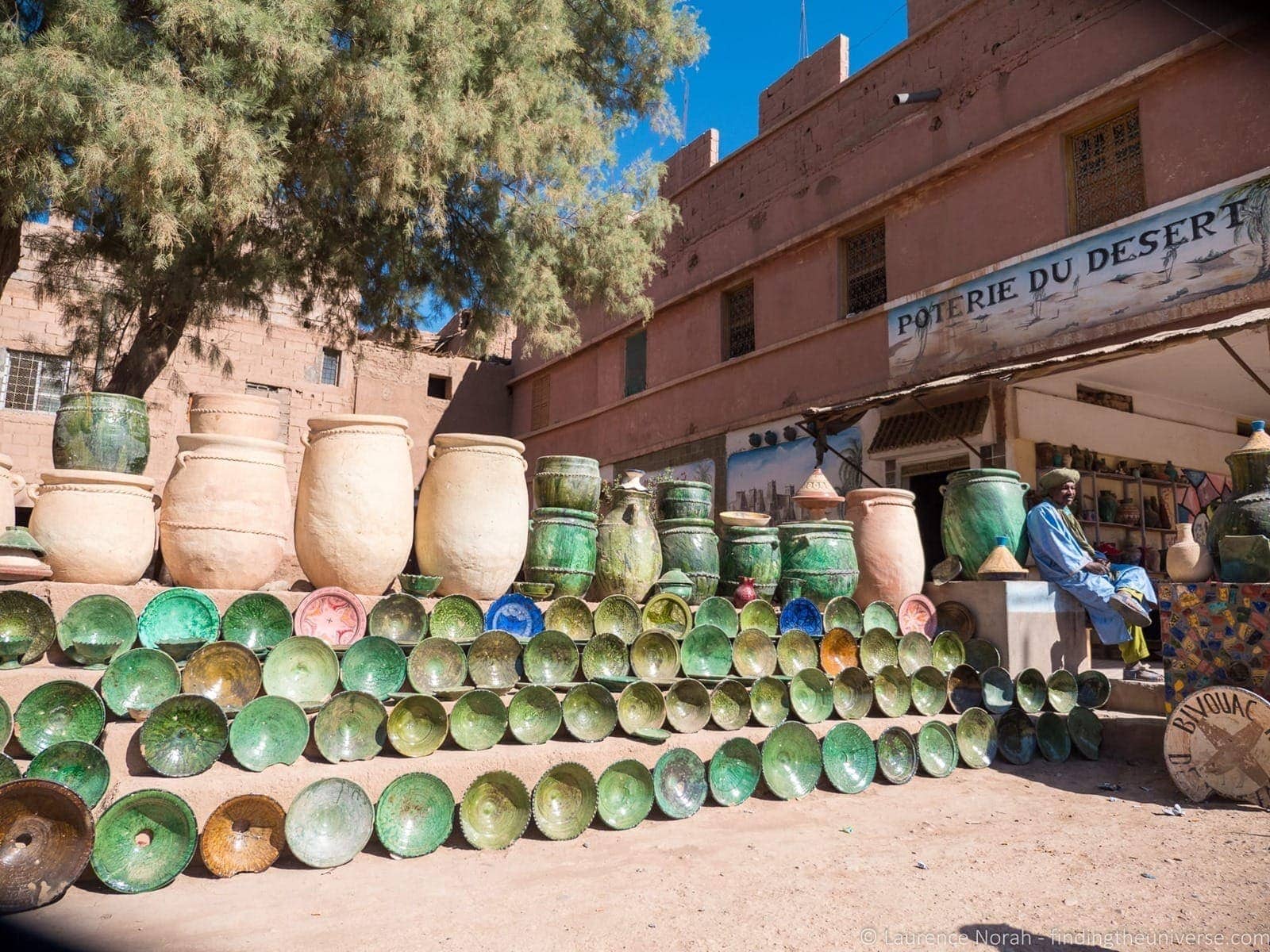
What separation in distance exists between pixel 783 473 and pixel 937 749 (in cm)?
685

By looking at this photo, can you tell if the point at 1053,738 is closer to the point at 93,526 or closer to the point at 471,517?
the point at 471,517

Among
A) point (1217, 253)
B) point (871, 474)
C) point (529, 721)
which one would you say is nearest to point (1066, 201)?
point (1217, 253)

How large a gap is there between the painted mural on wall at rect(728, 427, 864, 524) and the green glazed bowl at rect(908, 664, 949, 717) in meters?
5.23

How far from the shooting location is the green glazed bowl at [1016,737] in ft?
15.2

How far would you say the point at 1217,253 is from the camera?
7.07 m

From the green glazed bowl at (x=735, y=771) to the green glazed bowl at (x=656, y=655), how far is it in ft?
1.66

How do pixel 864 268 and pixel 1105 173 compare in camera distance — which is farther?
pixel 864 268

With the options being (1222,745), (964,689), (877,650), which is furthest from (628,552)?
(1222,745)

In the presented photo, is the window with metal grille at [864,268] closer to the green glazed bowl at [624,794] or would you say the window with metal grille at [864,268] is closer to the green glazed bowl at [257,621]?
the green glazed bowl at [624,794]

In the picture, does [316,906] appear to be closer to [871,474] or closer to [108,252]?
[108,252]

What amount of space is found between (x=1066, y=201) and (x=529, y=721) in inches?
296

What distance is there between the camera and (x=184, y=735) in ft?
9.68

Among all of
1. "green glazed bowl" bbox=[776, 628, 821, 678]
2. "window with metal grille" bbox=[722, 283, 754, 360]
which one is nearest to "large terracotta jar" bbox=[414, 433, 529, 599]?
"green glazed bowl" bbox=[776, 628, 821, 678]

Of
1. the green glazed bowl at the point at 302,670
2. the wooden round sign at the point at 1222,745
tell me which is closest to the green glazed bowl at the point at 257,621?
the green glazed bowl at the point at 302,670
